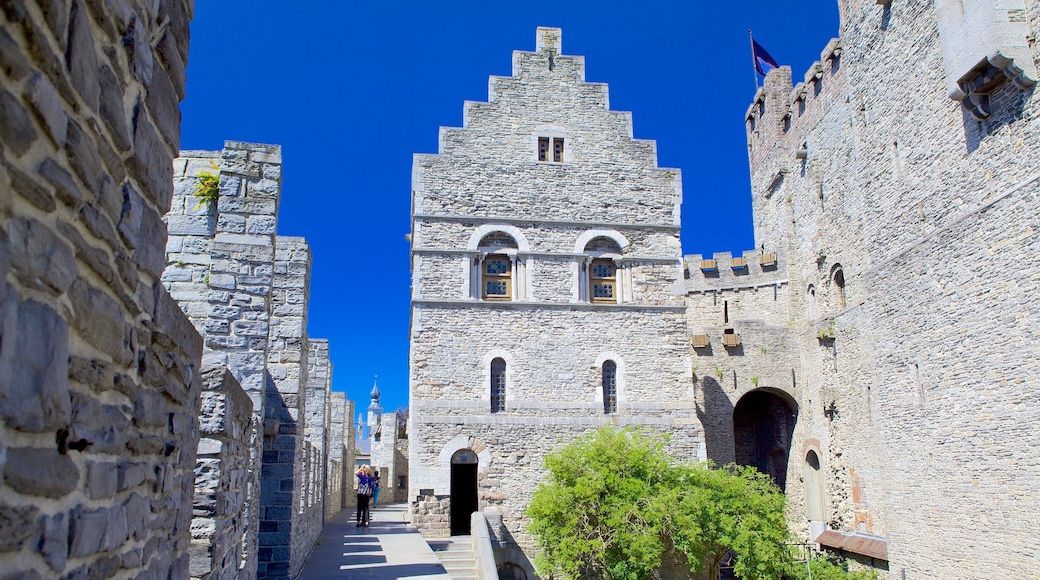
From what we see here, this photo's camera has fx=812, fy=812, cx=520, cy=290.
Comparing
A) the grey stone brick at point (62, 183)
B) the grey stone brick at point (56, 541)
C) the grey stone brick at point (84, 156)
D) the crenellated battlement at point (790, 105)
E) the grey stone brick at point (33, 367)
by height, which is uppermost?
the crenellated battlement at point (790, 105)

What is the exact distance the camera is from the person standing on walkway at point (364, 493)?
17875 mm

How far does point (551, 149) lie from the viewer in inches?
834

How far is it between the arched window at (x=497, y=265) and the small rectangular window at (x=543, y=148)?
2.45 m

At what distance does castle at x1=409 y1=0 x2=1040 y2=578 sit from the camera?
563 inches

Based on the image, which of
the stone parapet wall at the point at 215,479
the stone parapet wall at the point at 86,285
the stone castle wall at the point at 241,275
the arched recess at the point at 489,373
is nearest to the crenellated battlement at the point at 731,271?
the arched recess at the point at 489,373

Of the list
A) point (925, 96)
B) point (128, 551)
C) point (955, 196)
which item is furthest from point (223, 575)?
point (925, 96)

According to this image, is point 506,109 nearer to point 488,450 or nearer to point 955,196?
point 488,450

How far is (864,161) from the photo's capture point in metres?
18.9

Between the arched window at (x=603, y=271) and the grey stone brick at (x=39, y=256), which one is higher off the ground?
the arched window at (x=603, y=271)

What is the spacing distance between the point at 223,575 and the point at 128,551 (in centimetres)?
326

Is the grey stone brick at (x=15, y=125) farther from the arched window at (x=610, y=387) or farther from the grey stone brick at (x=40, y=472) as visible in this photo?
the arched window at (x=610, y=387)

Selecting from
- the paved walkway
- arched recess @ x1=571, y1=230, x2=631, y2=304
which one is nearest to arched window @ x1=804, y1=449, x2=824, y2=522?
arched recess @ x1=571, y1=230, x2=631, y2=304

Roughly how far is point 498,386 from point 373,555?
7.34 m

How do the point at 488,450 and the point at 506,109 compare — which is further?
the point at 506,109
